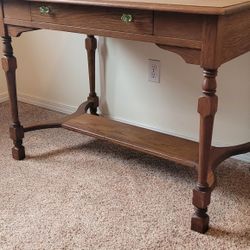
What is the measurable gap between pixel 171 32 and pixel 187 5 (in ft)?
0.28

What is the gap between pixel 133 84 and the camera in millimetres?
1837

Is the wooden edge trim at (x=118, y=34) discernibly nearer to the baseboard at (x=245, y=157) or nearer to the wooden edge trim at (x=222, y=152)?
the wooden edge trim at (x=222, y=152)

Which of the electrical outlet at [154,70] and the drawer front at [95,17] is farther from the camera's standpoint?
the electrical outlet at [154,70]

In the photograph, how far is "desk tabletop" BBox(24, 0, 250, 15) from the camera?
3.11 ft

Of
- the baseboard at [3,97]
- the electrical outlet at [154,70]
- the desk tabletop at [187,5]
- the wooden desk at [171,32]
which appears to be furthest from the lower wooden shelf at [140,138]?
the baseboard at [3,97]

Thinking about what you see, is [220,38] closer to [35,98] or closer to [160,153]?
[160,153]

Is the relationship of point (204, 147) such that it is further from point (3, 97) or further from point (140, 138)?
point (3, 97)

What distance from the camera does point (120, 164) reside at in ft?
Answer: 5.29

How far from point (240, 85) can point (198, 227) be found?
610 millimetres

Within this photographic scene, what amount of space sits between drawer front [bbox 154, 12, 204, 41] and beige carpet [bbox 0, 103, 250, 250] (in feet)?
1.92

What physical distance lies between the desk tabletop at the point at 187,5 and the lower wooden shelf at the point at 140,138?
53 centimetres

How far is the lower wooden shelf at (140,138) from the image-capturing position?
1374 mm

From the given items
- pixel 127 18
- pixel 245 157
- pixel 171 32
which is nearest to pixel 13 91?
pixel 127 18

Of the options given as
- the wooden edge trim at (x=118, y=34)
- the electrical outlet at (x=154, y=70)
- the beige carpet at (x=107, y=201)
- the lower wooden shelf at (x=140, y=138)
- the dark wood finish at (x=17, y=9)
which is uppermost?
the dark wood finish at (x=17, y=9)
